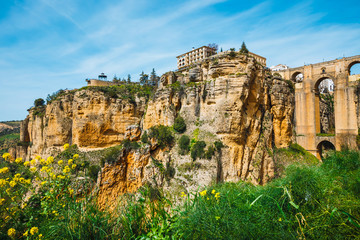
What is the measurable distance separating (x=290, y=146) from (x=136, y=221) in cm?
2585

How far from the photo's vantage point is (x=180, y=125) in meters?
20.7

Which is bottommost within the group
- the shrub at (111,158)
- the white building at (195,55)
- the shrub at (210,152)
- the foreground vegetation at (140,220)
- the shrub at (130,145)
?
the shrub at (111,158)

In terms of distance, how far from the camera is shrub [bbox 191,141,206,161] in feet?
59.0

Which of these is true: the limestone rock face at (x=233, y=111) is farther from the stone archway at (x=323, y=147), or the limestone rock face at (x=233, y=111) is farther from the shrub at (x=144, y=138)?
the stone archway at (x=323, y=147)

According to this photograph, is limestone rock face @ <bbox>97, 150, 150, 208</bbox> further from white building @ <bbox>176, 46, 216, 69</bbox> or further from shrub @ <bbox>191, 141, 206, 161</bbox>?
white building @ <bbox>176, 46, 216, 69</bbox>

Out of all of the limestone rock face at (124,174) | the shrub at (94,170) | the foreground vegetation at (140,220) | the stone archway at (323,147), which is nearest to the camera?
the foreground vegetation at (140,220)

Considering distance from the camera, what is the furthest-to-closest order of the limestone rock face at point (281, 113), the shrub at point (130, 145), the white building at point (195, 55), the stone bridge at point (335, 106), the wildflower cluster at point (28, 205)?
the white building at point (195, 55) → the limestone rock face at point (281, 113) → the stone bridge at point (335, 106) → the shrub at point (130, 145) → the wildflower cluster at point (28, 205)

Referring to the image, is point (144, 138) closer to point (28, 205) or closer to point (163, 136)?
point (163, 136)

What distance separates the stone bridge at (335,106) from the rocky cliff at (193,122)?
2164 millimetres

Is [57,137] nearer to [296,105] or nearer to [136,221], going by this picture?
[136,221]

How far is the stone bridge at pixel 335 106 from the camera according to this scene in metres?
23.8

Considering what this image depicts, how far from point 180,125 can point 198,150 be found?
11.7 feet

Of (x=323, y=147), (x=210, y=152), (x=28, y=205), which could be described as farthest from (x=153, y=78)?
(x=28, y=205)

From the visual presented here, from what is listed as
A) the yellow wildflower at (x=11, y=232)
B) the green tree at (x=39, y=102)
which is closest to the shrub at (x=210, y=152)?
the yellow wildflower at (x=11, y=232)
